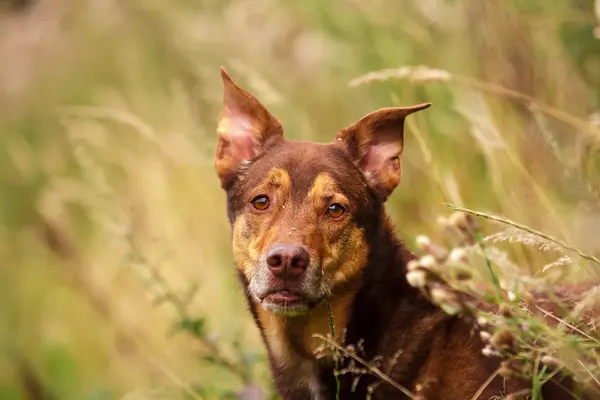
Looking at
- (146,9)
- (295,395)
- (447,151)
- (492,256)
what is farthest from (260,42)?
(492,256)

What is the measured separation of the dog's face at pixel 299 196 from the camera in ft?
11.9

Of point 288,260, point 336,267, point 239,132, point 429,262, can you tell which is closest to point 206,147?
point 239,132

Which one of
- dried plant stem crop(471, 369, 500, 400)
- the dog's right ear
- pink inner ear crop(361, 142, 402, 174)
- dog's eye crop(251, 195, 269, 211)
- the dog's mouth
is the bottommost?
dried plant stem crop(471, 369, 500, 400)

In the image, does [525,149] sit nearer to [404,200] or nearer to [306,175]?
[404,200]

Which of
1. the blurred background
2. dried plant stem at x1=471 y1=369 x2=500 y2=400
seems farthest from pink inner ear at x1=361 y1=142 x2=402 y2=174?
dried plant stem at x1=471 y1=369 x2=500 y2=400

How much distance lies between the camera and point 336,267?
3.71 m

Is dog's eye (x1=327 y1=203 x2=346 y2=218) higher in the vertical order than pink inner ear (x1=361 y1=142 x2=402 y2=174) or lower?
lower

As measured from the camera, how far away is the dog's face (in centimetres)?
362

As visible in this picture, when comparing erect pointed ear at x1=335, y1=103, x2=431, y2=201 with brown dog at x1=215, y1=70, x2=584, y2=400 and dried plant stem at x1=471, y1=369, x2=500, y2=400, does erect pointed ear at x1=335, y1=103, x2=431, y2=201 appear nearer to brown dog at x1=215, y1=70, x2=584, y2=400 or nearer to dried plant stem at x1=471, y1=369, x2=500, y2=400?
brown dog at x1=215, y1=70, x2=584, y2=400

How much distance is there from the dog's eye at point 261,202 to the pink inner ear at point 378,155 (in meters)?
0.48

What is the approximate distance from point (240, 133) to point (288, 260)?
927 mm

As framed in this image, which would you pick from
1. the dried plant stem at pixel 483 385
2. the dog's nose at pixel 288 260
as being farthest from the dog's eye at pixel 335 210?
the dried plant stem at pixel 483 385

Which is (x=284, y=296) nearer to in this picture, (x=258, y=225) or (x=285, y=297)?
(x=285, y=297)

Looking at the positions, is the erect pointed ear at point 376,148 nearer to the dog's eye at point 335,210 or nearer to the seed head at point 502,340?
the dog's eye at point 335,210
